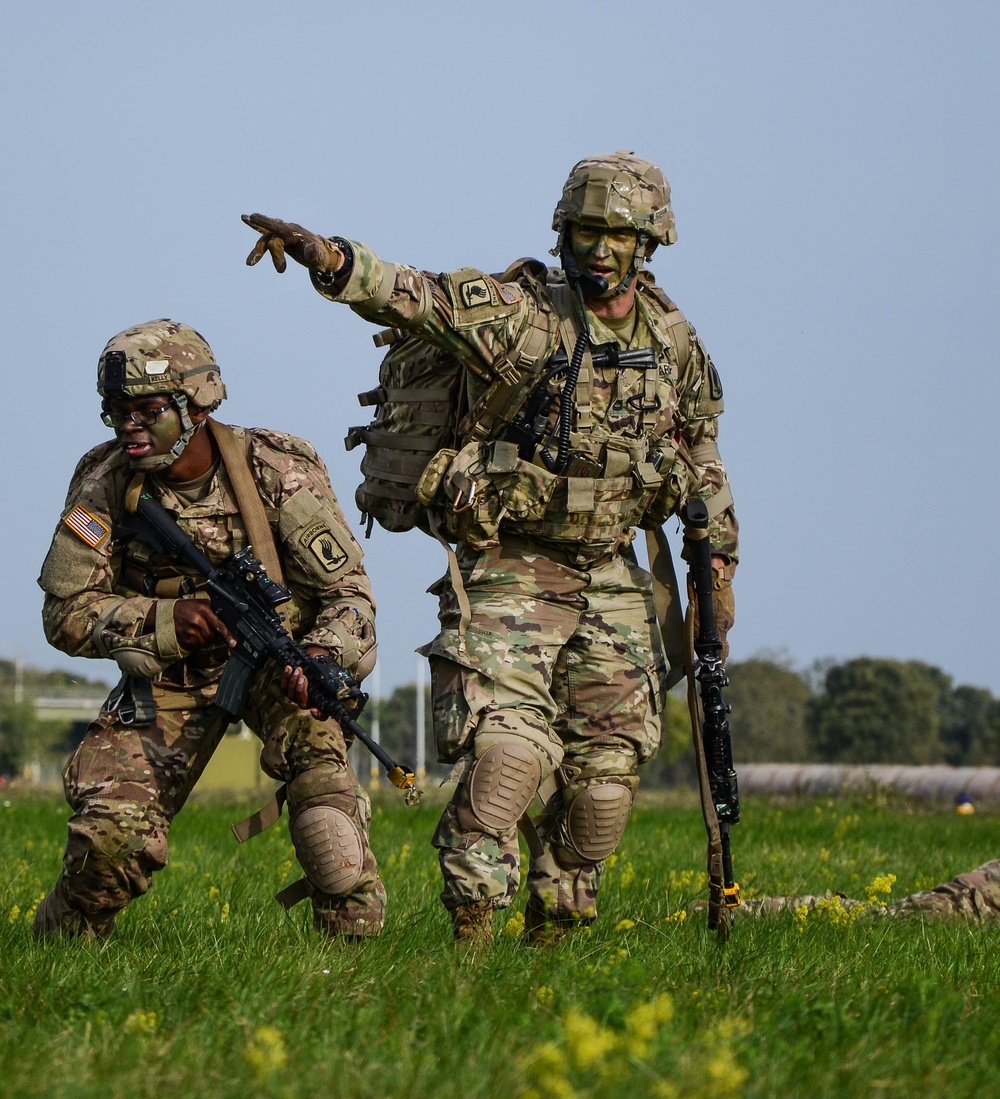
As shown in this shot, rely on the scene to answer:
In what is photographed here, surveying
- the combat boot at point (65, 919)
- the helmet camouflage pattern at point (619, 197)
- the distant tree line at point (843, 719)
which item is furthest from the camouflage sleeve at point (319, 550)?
the distant tree line at point (843, 719)

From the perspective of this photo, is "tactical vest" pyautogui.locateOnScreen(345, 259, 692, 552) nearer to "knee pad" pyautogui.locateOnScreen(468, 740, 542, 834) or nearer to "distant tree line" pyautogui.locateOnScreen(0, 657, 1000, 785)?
"knee pad" pyautogui.locateOnScreen(468, 740, 542, 834)

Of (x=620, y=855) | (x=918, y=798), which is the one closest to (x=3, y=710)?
(x=918, y=798)

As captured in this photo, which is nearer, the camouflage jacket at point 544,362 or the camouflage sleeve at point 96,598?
the camouflage jacket at point 544,362

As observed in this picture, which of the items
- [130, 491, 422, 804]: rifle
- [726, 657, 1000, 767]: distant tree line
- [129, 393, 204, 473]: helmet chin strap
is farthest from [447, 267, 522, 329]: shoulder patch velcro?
[726, 657, 1000, 767]: distant tree line

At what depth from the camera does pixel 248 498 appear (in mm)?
6418

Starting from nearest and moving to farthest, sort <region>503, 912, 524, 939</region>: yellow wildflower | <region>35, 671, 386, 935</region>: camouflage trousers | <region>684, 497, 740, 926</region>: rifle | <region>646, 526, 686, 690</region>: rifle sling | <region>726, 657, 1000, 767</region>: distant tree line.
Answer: <region>35, 671, 386, 935</region>: camouflage trousers
<region>503, 912, 524, 939</region>: yellow wildflower
<region>684, 497, 740, 926</region>: rifle
<region>646, 526, 686, 690</region>: rifle sling
<region>726, 657, 1000, 767</region>: distant tree line

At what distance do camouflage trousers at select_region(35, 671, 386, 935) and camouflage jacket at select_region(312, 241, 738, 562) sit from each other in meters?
0.94

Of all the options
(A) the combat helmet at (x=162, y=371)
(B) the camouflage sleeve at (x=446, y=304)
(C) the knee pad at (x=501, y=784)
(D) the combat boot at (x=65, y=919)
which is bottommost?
(D) the combat boot at (x=65, y=919)

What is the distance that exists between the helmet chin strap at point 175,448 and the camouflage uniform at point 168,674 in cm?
17

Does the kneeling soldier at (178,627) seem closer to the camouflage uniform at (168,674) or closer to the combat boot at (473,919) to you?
the camouflage uniform at (168,674)

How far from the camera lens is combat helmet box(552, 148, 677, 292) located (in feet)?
21.0

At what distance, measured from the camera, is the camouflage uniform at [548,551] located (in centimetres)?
610

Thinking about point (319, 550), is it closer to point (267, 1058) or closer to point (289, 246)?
point (289, 246)

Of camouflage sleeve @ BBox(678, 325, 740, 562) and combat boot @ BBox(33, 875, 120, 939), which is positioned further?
camouflage sleeve @ BBox(678, 325, 740, 562)
